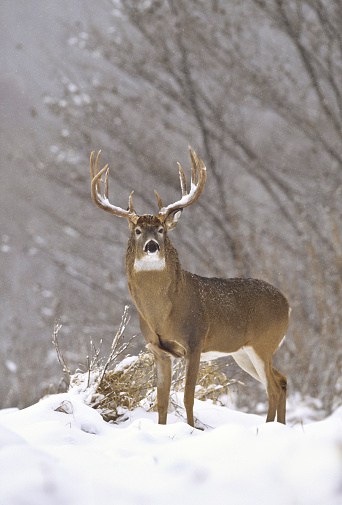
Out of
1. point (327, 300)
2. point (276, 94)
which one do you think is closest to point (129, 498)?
point (327, 300)

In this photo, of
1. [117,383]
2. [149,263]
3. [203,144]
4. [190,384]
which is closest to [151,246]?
[149,263]

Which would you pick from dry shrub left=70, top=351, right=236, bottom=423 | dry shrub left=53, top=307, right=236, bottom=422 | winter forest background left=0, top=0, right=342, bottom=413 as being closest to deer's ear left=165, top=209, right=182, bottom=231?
dry shrub left=53, top=307, right=236, bottom=422

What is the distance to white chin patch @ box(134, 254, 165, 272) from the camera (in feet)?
18.7

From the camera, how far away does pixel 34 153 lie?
53.3 feet

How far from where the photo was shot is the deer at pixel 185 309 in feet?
18.9

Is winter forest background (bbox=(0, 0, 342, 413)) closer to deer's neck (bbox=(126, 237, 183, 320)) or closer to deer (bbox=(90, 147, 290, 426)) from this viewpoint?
deer (bbox=(90, 147, 290, 426))

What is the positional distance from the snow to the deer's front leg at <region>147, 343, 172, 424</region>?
1816 millimetres

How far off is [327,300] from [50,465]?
9.95 meters

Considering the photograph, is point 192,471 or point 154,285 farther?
point 154,285

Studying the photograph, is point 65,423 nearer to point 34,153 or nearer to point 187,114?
point 187,114

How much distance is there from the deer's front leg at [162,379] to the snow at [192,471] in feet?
5.96

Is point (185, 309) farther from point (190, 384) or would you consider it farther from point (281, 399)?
point (281, 399)

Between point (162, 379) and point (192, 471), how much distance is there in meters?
2.57

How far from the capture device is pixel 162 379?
5.97 metres
